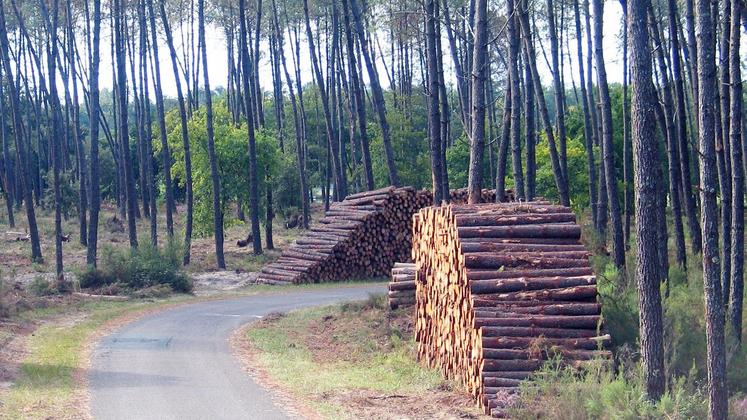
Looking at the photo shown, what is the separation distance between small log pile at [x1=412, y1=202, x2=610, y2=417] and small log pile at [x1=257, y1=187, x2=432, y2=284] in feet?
55.2

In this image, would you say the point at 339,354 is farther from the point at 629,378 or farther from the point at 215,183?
the point at 215,183

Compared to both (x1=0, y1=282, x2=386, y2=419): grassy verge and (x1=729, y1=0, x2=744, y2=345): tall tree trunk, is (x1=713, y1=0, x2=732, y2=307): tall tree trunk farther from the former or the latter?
(x1=0, y1=282, x2=386, y2=419): grassy verge

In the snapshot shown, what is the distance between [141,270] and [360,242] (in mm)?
7325

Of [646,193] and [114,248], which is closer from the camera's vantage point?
[646,193]

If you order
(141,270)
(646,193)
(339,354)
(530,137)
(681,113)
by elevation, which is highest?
(681,113)

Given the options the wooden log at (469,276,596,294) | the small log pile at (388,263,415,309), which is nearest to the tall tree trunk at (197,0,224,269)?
the small log pile at (388,263,415,309)

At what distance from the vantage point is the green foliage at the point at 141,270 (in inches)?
1085

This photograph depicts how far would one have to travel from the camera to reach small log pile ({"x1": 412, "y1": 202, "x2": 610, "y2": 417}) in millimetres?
11719

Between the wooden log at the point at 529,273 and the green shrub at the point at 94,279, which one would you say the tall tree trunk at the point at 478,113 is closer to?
the wooden log at the point at 529,273

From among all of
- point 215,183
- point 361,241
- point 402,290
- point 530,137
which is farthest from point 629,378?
point 215,183

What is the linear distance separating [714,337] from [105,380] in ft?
27.5

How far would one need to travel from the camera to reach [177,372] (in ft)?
48.0

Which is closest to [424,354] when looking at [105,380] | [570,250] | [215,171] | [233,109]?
[570,250]

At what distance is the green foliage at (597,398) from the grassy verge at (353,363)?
0.94 metres
